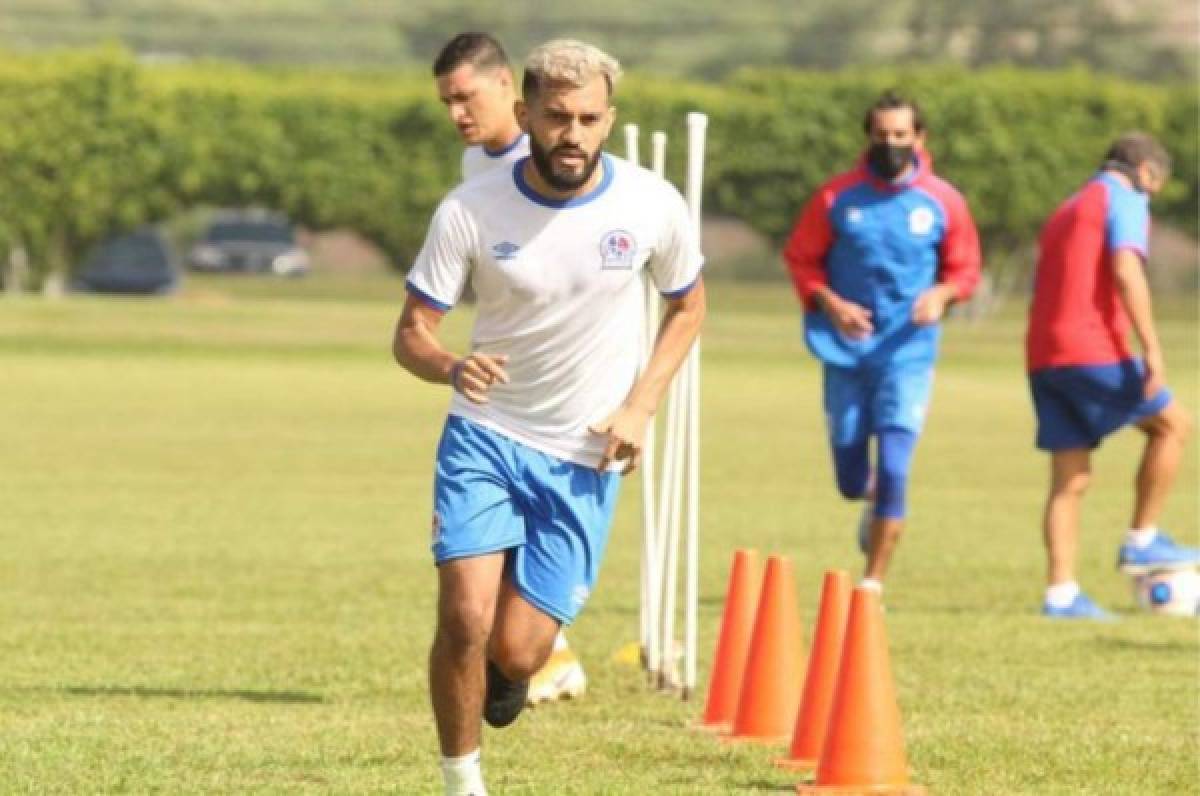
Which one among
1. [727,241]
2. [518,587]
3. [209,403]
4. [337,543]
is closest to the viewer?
A: [518,587]

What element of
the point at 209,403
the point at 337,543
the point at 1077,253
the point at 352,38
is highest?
the point at 1077,253

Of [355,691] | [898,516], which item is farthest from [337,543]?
[355,691]

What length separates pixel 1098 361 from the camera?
1438 centimetres

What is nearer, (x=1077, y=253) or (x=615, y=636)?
(x=615, y=636)

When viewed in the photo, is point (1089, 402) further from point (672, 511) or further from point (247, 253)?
point (247, 253)

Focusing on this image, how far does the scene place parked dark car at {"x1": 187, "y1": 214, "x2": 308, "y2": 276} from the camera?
254ft

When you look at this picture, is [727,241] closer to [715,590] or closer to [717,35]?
[717,35]

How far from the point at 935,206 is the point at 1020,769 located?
528cm

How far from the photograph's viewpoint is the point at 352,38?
142375 millimetres

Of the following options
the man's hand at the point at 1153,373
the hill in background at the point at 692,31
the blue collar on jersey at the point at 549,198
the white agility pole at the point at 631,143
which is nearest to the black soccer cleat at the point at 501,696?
the blue collar on jersey at the point at 549,198

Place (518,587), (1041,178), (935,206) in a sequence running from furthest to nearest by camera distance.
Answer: (1041,178) → (935,206) → (518,587)

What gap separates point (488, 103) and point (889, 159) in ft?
11.9

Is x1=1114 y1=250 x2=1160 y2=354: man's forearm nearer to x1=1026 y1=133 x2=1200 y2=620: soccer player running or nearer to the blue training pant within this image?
x1=1026 y1=133 x2=1200 y2=620: soccer player running

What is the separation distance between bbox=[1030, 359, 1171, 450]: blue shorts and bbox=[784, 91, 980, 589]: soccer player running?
658mm
